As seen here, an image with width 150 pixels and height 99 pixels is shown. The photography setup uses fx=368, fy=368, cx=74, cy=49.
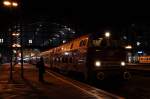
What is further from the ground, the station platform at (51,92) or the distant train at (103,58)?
the distant train at (103,58)

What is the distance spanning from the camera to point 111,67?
23.5 metres

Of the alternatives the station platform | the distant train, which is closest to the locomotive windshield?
the distant train

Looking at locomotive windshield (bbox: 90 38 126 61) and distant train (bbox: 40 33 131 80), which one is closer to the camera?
Result: distant train (bbox: 40 33 131 80)

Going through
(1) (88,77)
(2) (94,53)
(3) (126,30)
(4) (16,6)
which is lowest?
(1) (88,77)

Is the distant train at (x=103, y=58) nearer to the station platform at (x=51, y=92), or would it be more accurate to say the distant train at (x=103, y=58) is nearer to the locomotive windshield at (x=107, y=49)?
the locomotive windshield at (x=107, y=49)

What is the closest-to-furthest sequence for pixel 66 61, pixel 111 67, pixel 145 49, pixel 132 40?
pixel 111 67
pixel 66 61
pixel 145 49
pixel 132 40

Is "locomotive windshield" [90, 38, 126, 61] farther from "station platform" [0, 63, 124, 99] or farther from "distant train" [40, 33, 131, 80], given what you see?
"station platform" [0, 63, 124, 99]

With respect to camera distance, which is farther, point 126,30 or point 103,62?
point 126,30

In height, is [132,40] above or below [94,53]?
above

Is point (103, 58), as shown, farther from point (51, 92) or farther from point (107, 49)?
point (51, 92)

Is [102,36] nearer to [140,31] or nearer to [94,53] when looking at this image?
[94,53]

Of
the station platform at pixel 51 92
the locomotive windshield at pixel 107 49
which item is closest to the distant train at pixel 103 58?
the locomotive windshield at pixel 107 49

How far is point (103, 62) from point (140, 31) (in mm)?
110542

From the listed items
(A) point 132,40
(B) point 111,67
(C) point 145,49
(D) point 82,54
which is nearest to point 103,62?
(B) point 111,67
